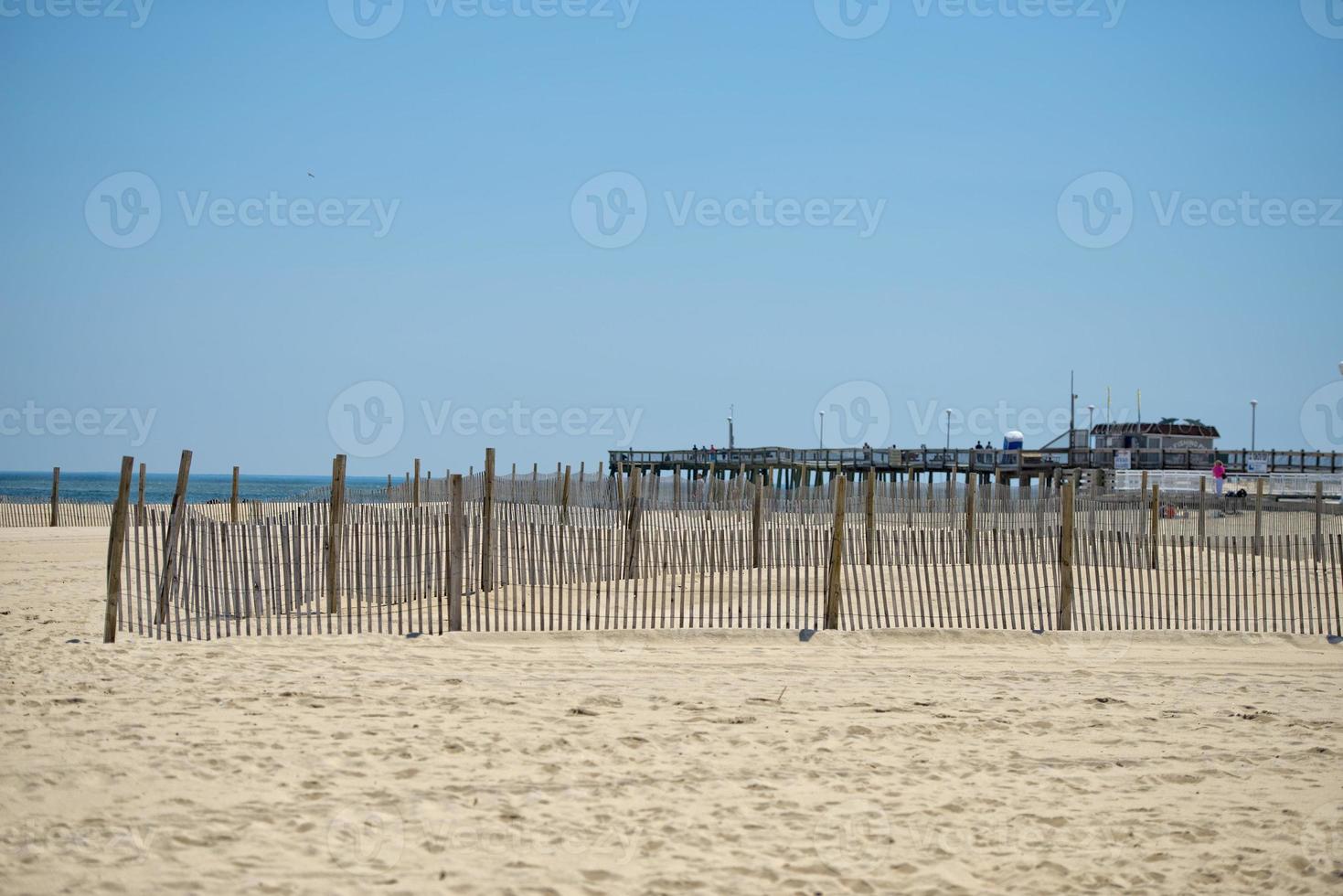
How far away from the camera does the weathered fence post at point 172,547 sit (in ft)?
29.9

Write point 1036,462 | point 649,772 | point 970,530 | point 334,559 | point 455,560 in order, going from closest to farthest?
point 649,772
point 455,560
point 334,559
point 970,530
point 1036,462

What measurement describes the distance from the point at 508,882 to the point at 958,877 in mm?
1674

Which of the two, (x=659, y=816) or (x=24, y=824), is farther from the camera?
(x=659, y=816)

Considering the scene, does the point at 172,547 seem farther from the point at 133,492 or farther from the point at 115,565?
the point at 133,492

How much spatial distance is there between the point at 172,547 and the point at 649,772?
218 inches

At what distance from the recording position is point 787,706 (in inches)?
270

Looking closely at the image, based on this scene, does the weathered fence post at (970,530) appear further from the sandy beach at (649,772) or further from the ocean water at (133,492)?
the ocean water at (133,492)

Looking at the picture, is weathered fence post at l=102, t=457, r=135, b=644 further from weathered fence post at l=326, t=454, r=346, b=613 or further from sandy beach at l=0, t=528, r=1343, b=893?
weathered fence post at l=326, t=454, r=346, b=613

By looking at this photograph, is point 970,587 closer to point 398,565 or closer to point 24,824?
point 398,565

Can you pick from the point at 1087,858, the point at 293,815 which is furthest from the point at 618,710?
the point at 1087,858

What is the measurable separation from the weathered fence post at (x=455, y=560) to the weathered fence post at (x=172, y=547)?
2.11 meters

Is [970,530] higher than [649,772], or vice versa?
[970,530]

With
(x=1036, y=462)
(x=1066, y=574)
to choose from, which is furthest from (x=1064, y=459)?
(x=1066, y=574)

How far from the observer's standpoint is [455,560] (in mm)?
9586
